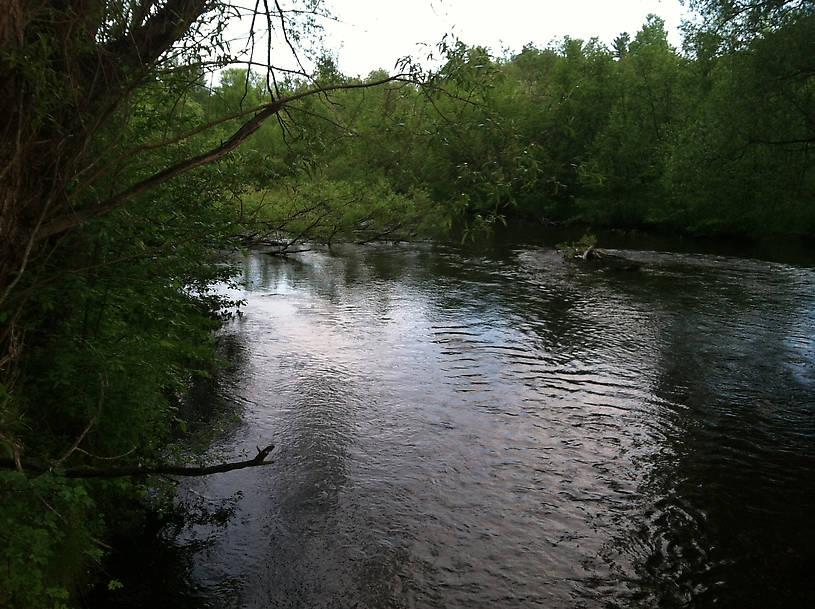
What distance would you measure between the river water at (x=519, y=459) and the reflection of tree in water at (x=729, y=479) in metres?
0.04

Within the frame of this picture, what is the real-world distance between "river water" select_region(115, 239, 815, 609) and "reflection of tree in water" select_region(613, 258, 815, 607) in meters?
0.04

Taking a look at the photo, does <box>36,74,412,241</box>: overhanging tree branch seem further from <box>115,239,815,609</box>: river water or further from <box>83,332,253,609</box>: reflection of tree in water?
<box>115,239,815,609</box>: river water

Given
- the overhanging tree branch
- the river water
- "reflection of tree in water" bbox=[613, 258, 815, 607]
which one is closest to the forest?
the overhanging tree branch

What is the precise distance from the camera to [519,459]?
1009 centimetres

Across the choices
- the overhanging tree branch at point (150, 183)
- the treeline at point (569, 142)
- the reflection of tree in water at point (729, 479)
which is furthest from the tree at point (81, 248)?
the reflection of tree in water at point (729, 479)

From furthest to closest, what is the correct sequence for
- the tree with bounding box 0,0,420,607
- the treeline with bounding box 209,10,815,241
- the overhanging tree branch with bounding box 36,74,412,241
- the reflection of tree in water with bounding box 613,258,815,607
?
the reflection of tree in water with bounding box 613,258,815,607 < the treeline with bounding box 209,10,815,241 < the overhanging tree branch with bounding box 36,74,412,241 < the tree with bounding box 0,0,420,607

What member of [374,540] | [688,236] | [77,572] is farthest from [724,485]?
[688,236]

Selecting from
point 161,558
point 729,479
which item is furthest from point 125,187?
point 729,479

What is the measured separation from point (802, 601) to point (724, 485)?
263cm

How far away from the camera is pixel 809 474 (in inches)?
377

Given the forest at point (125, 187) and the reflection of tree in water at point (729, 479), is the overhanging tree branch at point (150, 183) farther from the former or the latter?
the reflection of tree in water at point (729, 479)

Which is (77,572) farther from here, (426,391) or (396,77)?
(426,391)

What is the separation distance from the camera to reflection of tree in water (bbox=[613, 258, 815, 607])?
7.16m

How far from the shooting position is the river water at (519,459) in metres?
7.19
